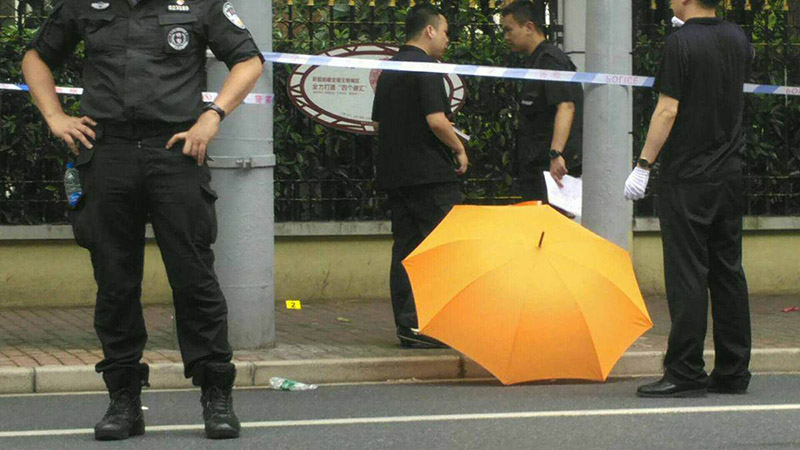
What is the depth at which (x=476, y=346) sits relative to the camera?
7301 mm

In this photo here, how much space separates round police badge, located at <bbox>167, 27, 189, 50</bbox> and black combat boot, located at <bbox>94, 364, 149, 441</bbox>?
1.27 metres

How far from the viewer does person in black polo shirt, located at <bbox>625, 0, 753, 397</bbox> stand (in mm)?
7109

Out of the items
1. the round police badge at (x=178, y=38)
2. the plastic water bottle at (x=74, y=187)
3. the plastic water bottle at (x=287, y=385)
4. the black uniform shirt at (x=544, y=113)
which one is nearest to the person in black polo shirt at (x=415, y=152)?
the black uniform shirt at (x=544, y=113)

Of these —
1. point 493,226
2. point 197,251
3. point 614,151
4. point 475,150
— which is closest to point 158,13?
point 197,251

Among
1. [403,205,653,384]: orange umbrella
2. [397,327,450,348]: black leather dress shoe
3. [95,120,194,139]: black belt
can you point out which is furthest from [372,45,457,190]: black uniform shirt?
[95,120,194,139]: black belt

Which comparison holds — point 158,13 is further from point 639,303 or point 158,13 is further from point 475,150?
point 475,150

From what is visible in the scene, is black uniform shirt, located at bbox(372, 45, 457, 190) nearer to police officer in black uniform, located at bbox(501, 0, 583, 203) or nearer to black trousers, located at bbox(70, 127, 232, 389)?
police officer in black uniform, located at bbox(501, 0, 583, 203)

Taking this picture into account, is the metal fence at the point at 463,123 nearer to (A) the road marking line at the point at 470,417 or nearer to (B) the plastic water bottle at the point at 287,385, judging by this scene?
(B) the plastic water bottle at the point at 287,385

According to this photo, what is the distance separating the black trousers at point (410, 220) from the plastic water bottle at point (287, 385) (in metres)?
0.92

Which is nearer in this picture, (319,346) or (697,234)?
(697,234)

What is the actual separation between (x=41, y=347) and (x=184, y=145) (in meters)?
3.10

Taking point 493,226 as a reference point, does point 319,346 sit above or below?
below

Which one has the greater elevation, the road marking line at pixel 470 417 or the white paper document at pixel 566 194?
the white paper document at pixel 566 194

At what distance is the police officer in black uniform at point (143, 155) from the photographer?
585 cm
